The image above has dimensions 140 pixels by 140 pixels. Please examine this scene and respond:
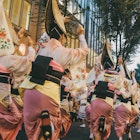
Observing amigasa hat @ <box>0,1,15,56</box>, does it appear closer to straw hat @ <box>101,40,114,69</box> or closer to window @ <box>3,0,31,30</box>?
straw hat @ <box>101,40,114,69</box>

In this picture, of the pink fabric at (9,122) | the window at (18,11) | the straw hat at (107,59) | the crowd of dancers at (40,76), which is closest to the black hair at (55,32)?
the crowd of dancers at (40,76)

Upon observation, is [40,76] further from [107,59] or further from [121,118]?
[121,118]

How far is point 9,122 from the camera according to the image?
326cm

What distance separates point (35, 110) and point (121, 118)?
12.9ft

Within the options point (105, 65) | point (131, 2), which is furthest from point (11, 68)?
point (131, 2)

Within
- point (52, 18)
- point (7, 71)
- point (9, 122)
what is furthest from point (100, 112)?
point (52, 18)

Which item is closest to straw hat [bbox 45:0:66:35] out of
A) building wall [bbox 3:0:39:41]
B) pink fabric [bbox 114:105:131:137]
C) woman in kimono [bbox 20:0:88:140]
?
woman in kimono [bbox 20:0:88:140]

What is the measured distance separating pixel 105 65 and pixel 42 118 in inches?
138

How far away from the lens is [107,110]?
16.8 ft

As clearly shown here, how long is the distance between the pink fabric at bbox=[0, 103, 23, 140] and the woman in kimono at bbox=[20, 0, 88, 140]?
0.54 metres

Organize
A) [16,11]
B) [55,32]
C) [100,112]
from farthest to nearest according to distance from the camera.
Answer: [16,11], [100,112], [55,32]

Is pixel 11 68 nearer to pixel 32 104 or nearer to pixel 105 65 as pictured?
pixel 32 104

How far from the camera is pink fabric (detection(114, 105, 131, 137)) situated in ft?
19.7

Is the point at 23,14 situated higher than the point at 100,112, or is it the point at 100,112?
the point at 23,14
